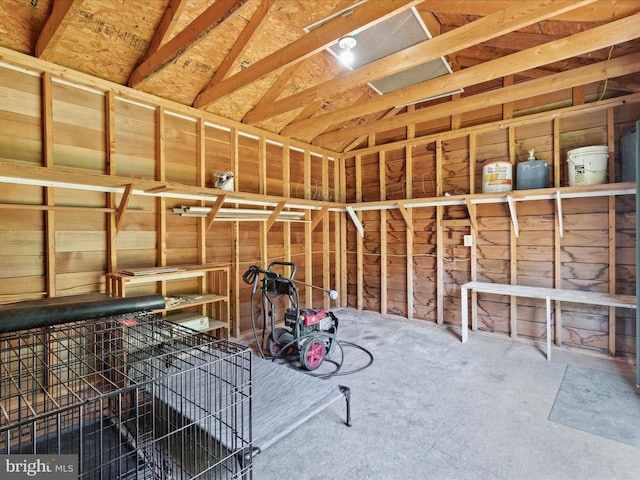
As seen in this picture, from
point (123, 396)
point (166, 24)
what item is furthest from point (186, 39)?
point (123, 396)

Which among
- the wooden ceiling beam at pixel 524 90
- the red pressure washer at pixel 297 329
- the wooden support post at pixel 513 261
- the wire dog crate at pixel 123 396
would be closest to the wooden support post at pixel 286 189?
the wooden ceiling beam at pixel 524 90

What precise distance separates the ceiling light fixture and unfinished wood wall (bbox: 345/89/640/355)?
88.3 inches

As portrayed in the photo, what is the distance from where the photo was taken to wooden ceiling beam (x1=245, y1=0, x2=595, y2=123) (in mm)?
2098

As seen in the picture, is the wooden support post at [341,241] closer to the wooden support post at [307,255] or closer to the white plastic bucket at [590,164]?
the wooden support post at [307,255]

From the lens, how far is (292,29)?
319 centimetres

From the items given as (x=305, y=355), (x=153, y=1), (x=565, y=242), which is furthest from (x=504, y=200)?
(x=153, y=1)

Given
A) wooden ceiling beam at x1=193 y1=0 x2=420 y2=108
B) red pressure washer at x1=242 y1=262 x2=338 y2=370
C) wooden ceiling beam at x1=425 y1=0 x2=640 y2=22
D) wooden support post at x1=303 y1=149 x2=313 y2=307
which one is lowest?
red pressure washer at x1=242 y1=262 x2=338 y2=370

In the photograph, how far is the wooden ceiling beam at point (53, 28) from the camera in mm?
2268

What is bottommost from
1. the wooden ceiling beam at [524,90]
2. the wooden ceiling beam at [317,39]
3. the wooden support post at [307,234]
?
the wooden support post at [307,234]

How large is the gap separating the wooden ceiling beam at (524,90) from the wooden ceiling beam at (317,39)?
2085 mm

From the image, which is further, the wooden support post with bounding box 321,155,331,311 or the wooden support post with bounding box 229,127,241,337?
the wooden support post with bounding box 321,155,331,311

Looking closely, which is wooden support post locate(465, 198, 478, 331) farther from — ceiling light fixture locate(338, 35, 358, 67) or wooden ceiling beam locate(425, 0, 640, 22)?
ceiling light fixture locate(338, 35, 358, 67)

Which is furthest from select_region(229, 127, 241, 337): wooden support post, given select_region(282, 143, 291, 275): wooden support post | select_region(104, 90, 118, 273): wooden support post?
select_region(104, 90, 118, 273): wooden support post

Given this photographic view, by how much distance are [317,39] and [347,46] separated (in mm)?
253
